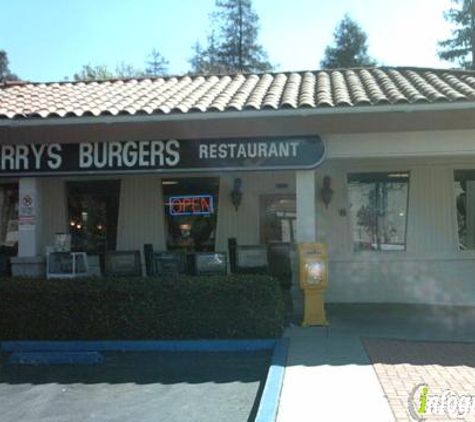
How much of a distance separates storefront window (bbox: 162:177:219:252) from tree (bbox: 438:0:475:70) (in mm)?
27296

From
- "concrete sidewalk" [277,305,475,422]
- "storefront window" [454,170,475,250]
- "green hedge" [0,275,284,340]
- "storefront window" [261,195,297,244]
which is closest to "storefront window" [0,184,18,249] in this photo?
"green hedge" [0,275,284,340]

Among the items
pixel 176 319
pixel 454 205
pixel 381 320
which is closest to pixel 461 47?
pixel 454 205

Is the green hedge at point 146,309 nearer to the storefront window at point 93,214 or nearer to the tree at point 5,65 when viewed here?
the storefront window at point 93,214

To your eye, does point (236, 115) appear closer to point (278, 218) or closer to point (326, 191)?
point (326, 191)

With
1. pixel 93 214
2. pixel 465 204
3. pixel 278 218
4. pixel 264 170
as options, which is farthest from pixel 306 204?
pixel 93 214

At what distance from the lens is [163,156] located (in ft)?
31.1

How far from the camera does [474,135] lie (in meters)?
9.21

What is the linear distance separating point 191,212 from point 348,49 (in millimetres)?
29524

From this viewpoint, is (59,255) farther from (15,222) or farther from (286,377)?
(286,377)

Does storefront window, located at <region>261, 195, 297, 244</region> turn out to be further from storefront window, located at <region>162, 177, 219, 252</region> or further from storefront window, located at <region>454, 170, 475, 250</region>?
storefront window, located at <region>454, 170, 475, 250</region>

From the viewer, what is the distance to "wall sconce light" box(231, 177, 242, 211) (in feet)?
39.2

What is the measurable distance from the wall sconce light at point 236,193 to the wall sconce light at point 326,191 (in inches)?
59.9

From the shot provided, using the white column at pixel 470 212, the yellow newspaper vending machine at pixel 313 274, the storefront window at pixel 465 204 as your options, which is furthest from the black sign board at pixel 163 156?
the white column at pixel 470 212

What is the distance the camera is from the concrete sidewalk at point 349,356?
5.43 m
